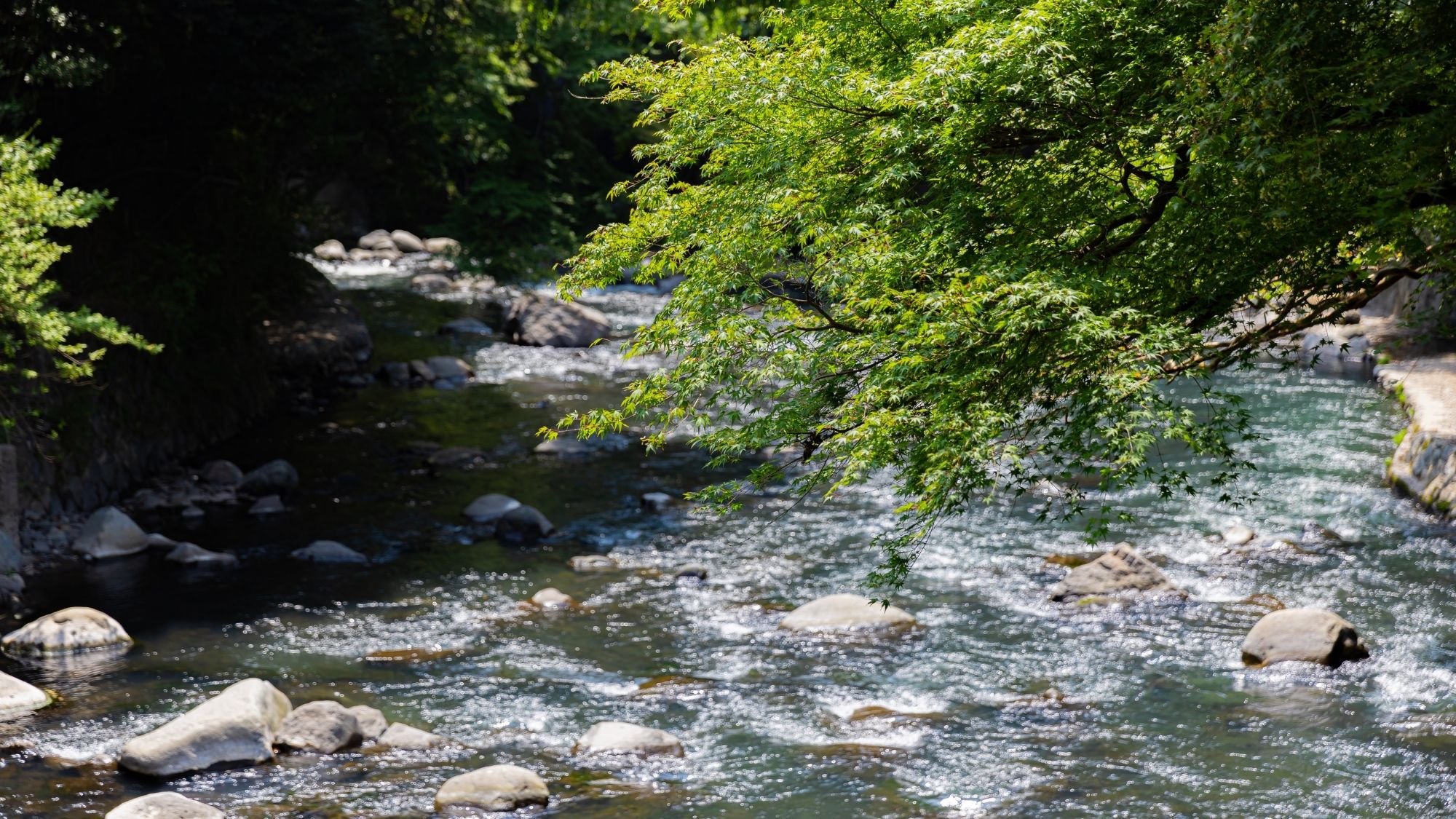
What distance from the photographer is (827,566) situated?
1518 centimetres

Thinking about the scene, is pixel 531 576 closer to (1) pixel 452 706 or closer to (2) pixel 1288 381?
Result: (1) pixel 452 706

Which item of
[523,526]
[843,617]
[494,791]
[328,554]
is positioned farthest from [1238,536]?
[328,554]

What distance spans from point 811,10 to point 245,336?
16.0 m

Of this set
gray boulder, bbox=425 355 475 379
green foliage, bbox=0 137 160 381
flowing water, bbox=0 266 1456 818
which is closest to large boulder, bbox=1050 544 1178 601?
flowing water, bbox=0 266 1456 818

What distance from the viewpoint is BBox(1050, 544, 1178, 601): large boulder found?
13688mm

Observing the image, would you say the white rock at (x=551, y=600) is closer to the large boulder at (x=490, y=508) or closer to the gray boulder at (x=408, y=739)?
the large boulder at (x=490, y=508)

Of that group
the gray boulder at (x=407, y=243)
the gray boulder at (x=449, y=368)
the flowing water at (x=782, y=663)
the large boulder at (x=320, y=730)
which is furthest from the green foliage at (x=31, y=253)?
the gray boulder at (x=407, y=243)

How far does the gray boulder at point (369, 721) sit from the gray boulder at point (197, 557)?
216 inches

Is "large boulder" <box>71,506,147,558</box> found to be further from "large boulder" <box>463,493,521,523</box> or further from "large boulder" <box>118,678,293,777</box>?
"large boulder" <box>118,678,293,777</box>

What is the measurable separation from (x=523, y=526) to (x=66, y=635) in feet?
19.7

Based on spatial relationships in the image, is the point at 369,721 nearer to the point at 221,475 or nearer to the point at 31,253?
the point at 31,253

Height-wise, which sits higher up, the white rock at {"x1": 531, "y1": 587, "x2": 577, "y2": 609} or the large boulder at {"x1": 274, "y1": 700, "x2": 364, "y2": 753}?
the large boulder at {"x1": 274, "y1": 700, "x2": 364, "y2": 753}

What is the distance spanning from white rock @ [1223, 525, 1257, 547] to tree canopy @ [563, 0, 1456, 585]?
28.0 feet

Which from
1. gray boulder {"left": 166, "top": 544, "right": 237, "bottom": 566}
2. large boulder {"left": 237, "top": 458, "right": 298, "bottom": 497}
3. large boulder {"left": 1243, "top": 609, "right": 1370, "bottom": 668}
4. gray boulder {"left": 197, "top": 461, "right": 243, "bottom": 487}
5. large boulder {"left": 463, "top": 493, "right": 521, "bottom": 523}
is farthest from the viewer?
gray boulder {"left": 197, "top": 461, "right": 243, "bottom": 487}
